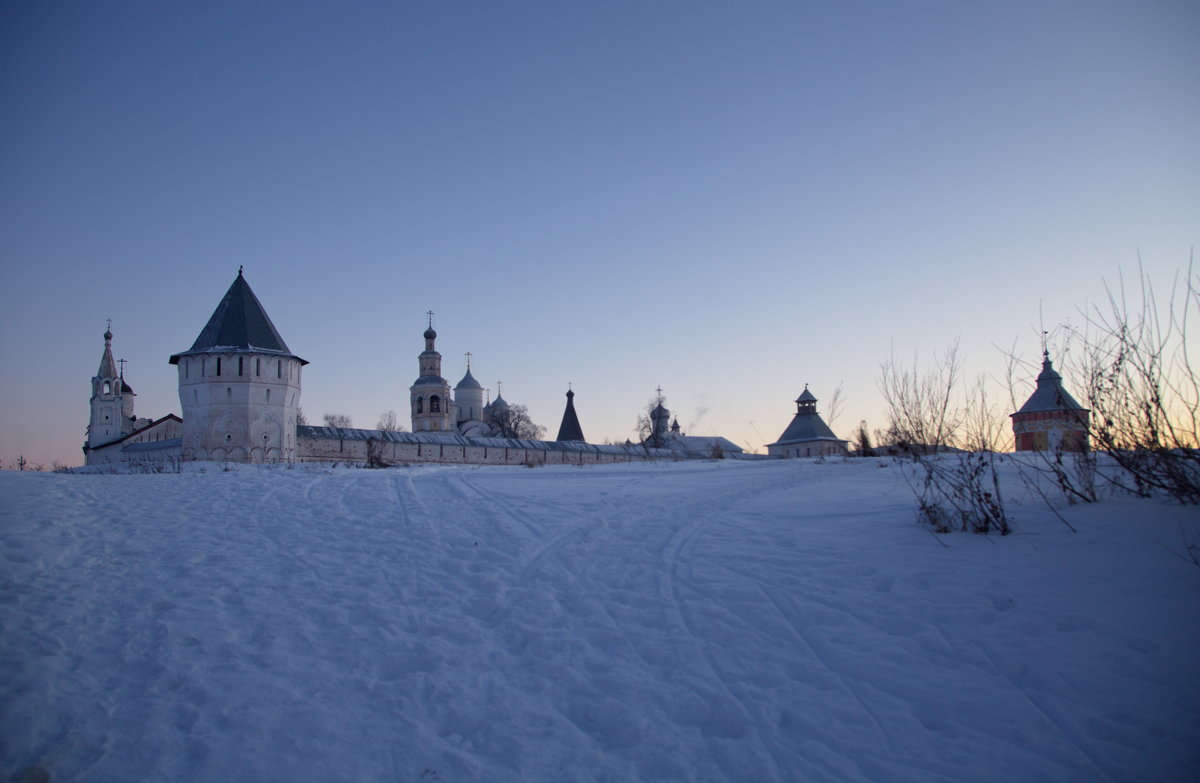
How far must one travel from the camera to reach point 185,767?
9.35 ft

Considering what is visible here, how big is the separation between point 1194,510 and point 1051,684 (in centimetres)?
262

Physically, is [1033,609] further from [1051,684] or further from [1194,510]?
[1194,510]

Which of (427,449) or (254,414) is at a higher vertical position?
(254,414)

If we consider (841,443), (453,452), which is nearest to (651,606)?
(453,452)

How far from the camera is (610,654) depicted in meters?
3.81

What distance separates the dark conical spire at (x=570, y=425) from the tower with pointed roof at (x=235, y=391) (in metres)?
24.9

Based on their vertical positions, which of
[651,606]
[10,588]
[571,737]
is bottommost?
[571,737]

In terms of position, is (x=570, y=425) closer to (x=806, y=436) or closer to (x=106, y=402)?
(x=806, y=436)

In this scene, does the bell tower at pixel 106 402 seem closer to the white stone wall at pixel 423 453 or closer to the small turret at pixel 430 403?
the small turret at pixel 430 403

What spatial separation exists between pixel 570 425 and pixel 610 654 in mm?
44262

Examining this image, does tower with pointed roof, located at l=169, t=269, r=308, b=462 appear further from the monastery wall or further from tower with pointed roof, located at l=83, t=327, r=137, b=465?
tower with pointed roof, located at l=83, t=327, r=137, b=465

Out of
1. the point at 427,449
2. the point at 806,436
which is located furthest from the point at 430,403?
the point at 806,436

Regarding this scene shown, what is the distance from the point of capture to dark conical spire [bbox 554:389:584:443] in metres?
47.7

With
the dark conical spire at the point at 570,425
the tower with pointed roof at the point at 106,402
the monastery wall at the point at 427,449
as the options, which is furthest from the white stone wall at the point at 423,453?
the tower with pointed roof at the point at 106,402
